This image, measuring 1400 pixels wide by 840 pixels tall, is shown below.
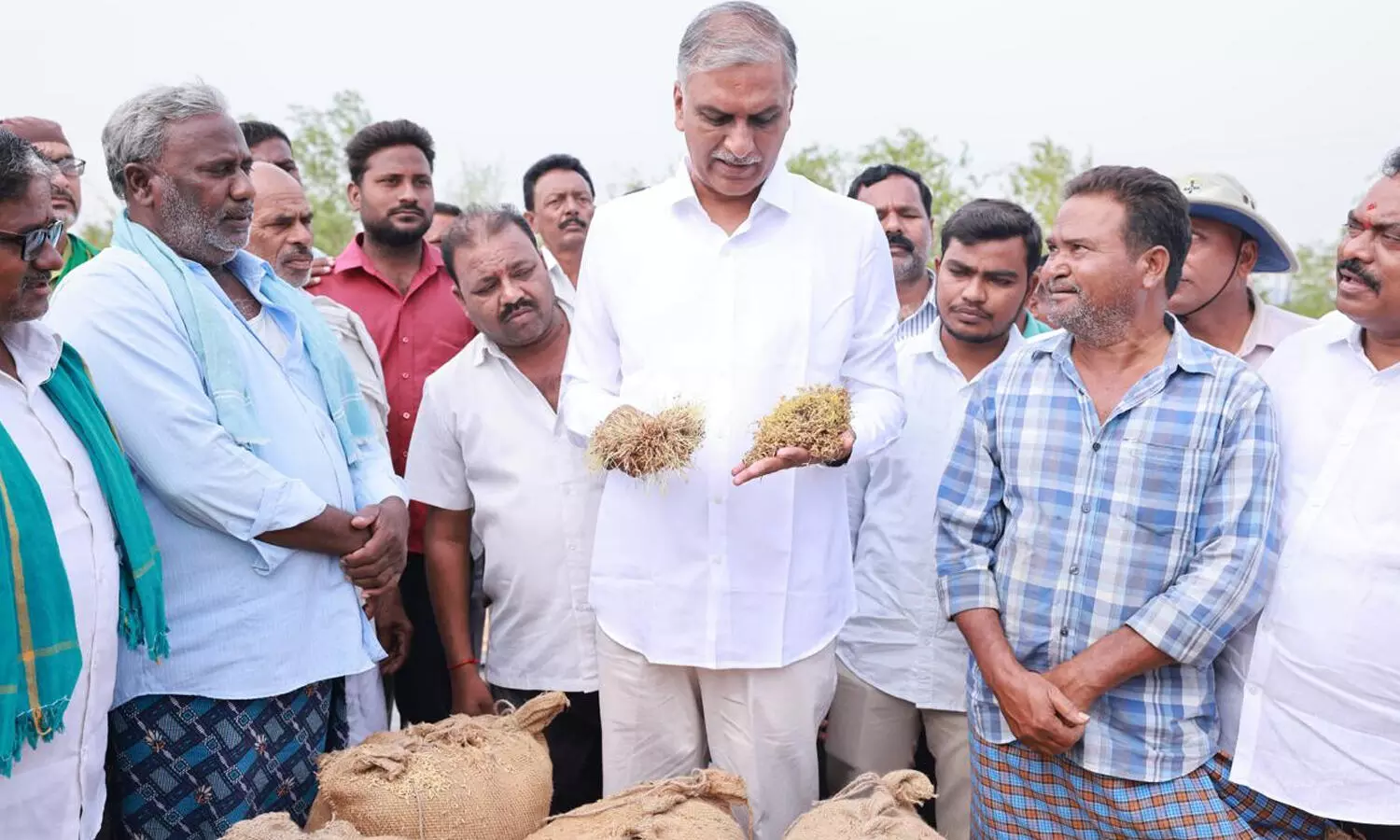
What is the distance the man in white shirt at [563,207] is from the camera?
6.64 m

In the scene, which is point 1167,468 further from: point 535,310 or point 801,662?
point 535,310

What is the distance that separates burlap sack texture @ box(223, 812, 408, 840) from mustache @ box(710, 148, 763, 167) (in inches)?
79.9

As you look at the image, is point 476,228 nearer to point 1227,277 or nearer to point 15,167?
point 15,167

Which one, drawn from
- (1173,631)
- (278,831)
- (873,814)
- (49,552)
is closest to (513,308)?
(49,552)

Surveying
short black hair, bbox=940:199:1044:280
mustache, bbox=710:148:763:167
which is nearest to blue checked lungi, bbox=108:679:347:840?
mustache, bbox=710:148:763:167

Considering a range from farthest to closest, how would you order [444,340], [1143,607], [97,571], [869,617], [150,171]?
[444,340]
[869,617]
[150,171]
[1143,607]
[97,571]

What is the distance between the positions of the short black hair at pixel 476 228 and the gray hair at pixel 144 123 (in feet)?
3.77

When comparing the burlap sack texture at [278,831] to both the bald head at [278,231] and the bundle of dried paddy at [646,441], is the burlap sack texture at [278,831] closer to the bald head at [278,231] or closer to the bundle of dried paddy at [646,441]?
the bundle of dried paddy at [646,441]

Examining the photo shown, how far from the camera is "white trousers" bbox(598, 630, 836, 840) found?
337 centimetres

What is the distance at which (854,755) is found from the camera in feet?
13.8

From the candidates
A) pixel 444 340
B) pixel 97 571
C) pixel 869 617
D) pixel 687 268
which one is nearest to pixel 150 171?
pixel 97 571

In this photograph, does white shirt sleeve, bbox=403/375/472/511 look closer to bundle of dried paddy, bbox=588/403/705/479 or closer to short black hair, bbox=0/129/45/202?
bundle of dried paddy, bbox=588/403/705/479

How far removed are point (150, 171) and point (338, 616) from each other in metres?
1.40

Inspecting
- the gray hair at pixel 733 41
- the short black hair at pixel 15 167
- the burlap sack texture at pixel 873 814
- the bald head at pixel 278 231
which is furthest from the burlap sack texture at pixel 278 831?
the bald head at pixel 278 231
